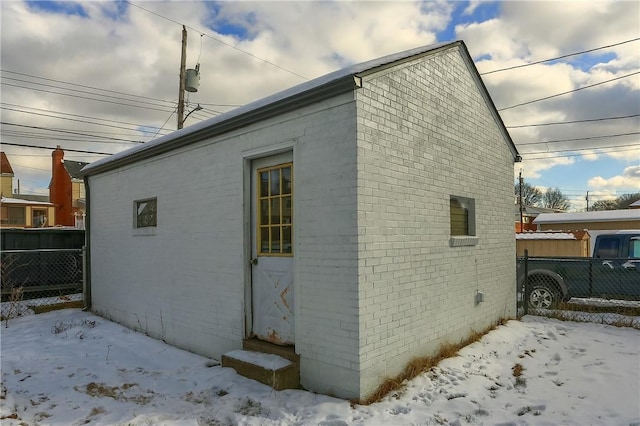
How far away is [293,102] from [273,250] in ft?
6.36

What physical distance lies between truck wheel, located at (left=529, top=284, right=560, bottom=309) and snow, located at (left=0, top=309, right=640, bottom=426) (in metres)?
2.03

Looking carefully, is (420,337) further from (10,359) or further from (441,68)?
(10,359)

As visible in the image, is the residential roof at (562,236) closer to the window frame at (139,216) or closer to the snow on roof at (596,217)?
the snow on roof at (596,217)

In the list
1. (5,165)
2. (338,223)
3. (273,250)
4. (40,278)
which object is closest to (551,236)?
(273,250)

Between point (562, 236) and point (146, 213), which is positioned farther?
point (562, 236)

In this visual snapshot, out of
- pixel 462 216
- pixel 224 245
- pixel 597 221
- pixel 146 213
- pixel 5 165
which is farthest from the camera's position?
pixel 5 165

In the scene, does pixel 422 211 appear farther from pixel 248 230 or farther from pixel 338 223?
pixel 248 230

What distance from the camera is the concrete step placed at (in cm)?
461

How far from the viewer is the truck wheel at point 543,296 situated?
8.98 meters

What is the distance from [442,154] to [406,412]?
11.6ft

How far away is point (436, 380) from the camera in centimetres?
488

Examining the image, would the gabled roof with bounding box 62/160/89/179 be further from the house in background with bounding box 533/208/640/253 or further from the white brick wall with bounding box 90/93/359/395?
the house in background with bounding box 533/208/640/253

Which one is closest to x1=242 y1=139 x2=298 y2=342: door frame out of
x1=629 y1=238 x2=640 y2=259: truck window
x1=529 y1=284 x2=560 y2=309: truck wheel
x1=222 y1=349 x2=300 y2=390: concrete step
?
x1=222 y1=349 x2=300 y2=390: concrete step

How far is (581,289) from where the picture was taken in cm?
878
